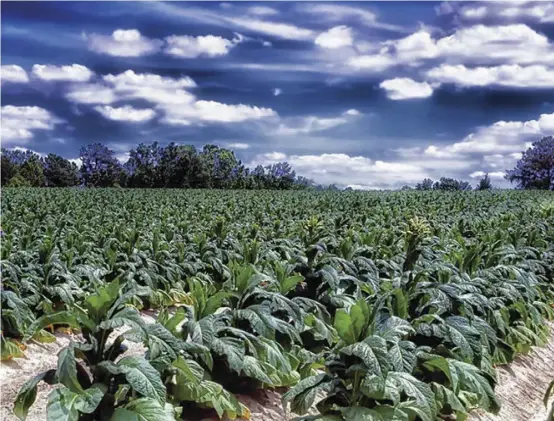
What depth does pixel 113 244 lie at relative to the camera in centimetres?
984

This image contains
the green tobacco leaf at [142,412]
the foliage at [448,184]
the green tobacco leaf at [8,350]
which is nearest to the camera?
the green tobacco leaf at [142,412]

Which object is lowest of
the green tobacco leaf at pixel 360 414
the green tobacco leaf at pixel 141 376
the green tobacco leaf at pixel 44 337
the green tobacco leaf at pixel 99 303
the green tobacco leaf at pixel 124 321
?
the green tobacco leaf at pixel 44 337

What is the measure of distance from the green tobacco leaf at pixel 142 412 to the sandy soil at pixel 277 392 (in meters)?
0.93

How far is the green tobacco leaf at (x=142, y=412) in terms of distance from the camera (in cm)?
321

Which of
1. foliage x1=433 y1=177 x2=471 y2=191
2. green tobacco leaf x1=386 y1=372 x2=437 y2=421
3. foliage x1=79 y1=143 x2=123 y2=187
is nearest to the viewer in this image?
green tobacco leaf x1=386 y1=372 x2=437 y2=421

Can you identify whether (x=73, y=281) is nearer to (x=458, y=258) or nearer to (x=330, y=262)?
(x=330, y=262)

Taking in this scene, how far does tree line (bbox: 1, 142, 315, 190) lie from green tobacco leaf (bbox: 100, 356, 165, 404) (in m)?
74.3

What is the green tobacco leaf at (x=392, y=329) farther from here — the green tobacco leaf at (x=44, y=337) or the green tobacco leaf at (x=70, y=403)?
the green tobacco leaf at (x=44, y=337)

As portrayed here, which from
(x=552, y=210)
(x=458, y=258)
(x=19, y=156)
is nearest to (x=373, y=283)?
(x=458, y=258)

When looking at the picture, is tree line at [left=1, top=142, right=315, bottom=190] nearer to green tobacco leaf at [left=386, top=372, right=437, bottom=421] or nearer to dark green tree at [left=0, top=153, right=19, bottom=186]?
dark green tree at [left=0, top=153, right=19, bottom=186]

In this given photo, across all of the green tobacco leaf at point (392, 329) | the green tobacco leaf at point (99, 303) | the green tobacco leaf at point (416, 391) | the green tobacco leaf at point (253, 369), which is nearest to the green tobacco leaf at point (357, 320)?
the green tobacco leaf at point (392, 329)

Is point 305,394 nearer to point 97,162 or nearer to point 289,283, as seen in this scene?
point 289,283

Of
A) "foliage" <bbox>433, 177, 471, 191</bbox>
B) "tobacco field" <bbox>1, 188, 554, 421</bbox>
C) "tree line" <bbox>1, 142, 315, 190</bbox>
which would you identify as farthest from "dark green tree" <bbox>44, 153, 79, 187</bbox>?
"tobacco field" <bbox>1, 188, 554, 421</bbox>

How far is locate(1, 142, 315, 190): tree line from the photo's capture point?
8075 cm
